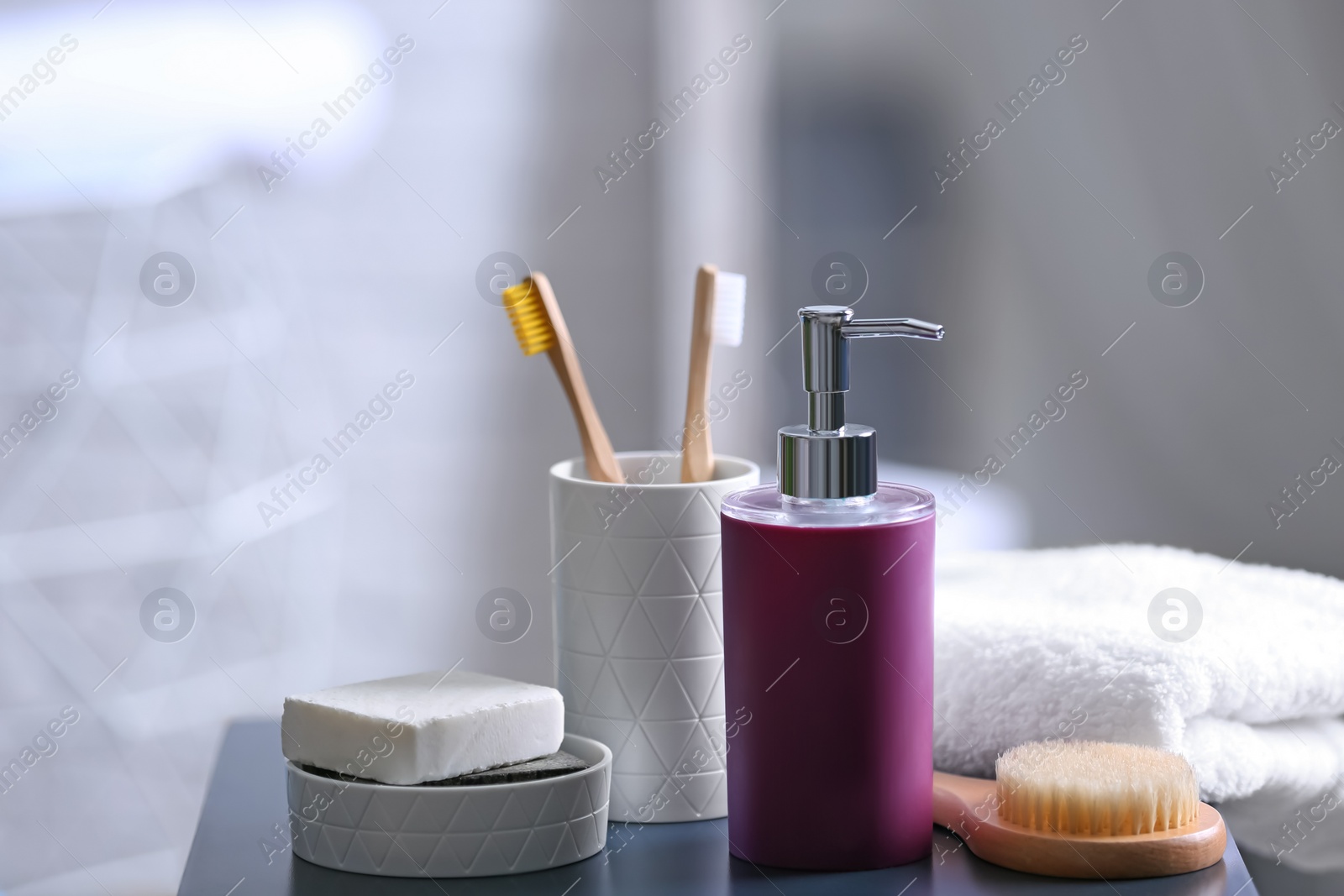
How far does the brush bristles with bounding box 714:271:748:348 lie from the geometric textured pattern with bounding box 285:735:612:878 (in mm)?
222

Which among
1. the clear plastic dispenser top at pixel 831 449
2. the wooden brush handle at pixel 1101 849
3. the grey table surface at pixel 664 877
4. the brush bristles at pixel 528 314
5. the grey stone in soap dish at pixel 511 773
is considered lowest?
the grey table surface at pixel 664 877

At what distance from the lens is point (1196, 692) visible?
1.94 feet

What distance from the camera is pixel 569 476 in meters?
0.63

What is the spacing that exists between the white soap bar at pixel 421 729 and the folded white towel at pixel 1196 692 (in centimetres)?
22

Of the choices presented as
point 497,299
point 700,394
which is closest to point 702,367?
point 700,394

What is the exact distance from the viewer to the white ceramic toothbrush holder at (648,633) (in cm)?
59

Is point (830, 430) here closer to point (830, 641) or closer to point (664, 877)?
point (830, 641)

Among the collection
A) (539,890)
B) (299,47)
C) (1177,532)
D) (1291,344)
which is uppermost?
(299,47)

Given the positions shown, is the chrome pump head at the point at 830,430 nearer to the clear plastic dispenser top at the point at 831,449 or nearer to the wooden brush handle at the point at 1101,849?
the clear plastic dispenser top at the point at 831,449

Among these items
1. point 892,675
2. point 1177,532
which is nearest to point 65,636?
point 892,675

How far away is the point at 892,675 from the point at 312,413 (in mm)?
692

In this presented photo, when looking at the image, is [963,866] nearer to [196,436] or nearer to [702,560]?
[702,560]

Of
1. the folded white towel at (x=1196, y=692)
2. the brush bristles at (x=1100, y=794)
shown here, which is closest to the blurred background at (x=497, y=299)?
the folded white towel at (x=1196, y=692)

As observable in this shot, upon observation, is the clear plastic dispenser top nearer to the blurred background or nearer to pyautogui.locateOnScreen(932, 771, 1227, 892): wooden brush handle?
pyautogui.locateOnScreen(932, 771, 1227, 892): wooden brush handle
